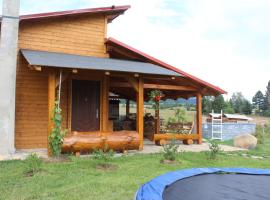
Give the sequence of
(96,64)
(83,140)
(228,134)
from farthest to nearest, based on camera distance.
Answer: (228,134)
(96,64)
(83,140)

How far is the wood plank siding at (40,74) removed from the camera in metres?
9.94

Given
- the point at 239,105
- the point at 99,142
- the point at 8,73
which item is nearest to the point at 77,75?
the point at 8,73

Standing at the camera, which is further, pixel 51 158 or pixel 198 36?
pixel 198 36

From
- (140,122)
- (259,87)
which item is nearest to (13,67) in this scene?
(140,122)

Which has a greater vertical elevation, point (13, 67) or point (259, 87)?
point (259, 87)

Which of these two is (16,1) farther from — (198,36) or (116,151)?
(198,36)

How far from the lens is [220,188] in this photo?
15.4ft

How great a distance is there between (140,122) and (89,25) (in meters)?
3.67

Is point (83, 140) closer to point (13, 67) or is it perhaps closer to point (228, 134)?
point (13, 67)

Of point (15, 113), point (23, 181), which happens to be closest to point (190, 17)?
point (15, 113)

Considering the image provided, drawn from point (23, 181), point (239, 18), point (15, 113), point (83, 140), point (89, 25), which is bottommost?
point (23, 181)

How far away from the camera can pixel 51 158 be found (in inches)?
320

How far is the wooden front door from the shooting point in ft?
35.1

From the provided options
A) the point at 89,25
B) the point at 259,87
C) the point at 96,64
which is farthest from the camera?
the point at 259,87
